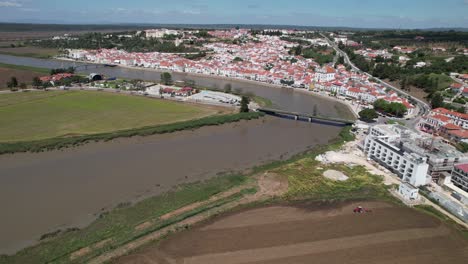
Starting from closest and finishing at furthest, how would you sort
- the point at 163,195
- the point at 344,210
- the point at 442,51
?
the point at 344,210 < the point at 163,195 < the point at 442,51

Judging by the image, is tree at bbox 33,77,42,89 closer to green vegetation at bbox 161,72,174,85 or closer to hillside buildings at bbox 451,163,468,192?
green vegetation at bbox 161,72,174,85

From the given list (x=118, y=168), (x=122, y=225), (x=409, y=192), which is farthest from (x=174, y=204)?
(x=409, y=192)

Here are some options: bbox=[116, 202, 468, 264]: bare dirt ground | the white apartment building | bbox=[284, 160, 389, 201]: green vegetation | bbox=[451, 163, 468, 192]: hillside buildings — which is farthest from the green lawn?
bbox=[451, 163, 468, 192]: hillside buildings

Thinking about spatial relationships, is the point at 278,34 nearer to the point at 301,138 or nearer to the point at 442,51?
the point at 442,51

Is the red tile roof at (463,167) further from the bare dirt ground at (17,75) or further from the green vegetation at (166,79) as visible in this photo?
the bare dirt ground at (17,75)

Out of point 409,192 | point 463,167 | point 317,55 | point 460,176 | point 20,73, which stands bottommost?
point 409,192

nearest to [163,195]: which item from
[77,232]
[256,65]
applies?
[77,232]

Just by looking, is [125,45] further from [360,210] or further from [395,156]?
[360,210]
